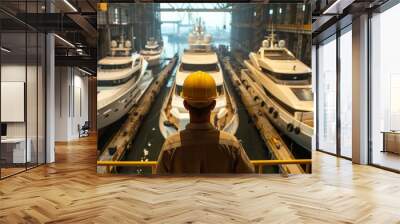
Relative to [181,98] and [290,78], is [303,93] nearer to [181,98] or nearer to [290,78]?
[290,78]

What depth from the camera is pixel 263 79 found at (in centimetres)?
641

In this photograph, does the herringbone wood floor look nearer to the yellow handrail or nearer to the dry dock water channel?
the yellow handrail

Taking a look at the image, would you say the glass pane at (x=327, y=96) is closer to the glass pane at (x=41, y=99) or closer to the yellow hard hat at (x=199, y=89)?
the yellow hard hat at (x=199, y=89)

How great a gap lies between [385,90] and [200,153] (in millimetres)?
5090

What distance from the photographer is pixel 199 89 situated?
203 inches

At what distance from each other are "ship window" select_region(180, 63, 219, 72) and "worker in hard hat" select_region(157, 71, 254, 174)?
0.23 meters

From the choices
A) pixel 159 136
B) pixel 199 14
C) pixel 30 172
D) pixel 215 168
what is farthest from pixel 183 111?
pixel 30 172

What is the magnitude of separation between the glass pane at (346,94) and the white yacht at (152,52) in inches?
214

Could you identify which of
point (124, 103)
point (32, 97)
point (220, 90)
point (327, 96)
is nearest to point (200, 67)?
point (220, 90)

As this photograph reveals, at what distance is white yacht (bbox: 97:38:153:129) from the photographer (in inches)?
248

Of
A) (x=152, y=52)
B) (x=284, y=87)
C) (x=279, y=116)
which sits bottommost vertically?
(x=279, y=116)

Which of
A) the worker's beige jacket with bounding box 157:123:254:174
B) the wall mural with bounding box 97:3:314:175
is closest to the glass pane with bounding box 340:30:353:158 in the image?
the wall mural with bounding box 97:3:314:175

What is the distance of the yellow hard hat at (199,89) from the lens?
501 centimetres

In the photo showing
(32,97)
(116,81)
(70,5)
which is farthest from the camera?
(32,97)
